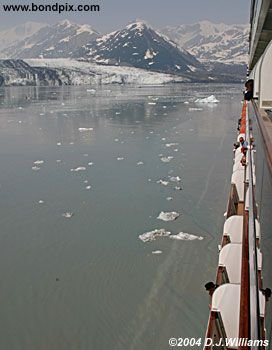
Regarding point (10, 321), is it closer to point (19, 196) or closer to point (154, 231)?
point (154, 231)

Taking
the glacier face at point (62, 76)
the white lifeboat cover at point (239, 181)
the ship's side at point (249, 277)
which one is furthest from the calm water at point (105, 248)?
the glacier face at point (62, 76)

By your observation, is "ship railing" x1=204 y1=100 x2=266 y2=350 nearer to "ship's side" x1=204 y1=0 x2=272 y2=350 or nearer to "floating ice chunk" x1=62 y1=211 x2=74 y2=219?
"ship's side" x1=204 y1=0 x2=272 y2=350

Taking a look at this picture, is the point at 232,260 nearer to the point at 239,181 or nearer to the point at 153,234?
the point at 153,234

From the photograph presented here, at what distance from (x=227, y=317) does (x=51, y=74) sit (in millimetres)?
74372

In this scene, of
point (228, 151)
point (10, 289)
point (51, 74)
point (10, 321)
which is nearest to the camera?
point (10, 321)

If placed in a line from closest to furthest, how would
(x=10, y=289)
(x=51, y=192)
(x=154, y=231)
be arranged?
(x=10, y=289)
(x=154, y=231)
(x=51, y=192)

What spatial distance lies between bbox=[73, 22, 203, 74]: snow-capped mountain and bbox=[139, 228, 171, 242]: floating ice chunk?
119373mm

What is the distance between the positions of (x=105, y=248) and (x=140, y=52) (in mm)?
158491

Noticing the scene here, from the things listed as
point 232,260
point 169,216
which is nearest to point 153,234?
point 169,216

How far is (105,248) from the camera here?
5402 mm

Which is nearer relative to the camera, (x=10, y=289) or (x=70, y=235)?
(x=10, y=289)

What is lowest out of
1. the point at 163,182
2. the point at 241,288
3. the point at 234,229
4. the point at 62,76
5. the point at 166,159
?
the point at 163,182

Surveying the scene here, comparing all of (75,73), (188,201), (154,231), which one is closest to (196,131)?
(188,201)

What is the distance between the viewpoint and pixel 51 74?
72.2 meters
